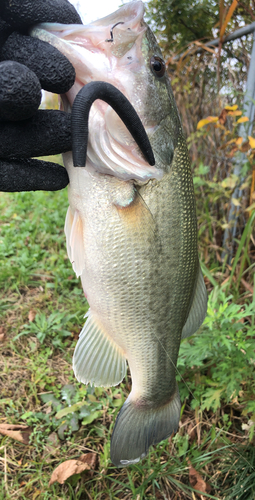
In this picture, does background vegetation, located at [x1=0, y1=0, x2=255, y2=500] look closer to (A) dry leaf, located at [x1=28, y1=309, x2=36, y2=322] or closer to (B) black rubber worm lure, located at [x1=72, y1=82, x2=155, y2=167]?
(A) dry leaf, located at [x1=28, y1=309, x2=36, y2=322]

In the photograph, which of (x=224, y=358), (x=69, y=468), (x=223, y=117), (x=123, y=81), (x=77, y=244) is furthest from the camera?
(x=223, y=117)

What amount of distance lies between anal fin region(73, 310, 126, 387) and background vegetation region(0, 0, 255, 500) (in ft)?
2.08

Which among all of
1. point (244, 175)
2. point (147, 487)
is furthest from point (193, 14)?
point (147, 487)

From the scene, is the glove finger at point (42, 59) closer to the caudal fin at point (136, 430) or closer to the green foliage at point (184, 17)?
the caudal fin at point (136, 430)

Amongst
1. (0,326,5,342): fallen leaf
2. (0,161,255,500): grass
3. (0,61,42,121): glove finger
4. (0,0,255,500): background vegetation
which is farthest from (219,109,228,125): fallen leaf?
(0,326,5,342): fallen leaf

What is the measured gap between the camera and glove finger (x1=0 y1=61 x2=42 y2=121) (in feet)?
2.66

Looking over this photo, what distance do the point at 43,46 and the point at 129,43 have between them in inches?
10.7

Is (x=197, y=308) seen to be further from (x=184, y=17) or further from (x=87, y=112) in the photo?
(x=184, y=17)

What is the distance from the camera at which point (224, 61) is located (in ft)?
9.60

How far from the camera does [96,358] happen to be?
1312 millimetres

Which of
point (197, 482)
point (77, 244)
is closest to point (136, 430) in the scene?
point (197, 482)

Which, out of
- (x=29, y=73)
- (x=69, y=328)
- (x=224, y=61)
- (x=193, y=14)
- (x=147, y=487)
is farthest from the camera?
(x=193, y=14)

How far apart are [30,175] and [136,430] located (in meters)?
1.05

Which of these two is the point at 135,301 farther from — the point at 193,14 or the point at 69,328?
the point at 193,14
